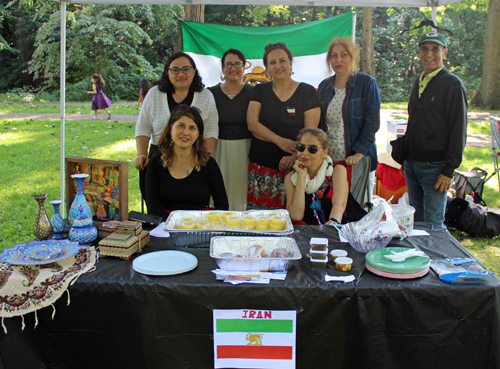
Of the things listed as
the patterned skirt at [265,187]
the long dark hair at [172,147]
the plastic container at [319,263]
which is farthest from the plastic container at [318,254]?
the patterned skirt at [265,187]

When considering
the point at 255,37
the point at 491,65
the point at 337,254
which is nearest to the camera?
the point at 337,254

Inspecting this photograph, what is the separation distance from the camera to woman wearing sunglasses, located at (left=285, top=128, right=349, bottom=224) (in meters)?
2.59

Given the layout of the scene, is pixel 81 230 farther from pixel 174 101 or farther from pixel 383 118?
pixel 383 118

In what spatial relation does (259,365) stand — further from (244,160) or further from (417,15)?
(417,15)

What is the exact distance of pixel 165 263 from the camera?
180 centimetres

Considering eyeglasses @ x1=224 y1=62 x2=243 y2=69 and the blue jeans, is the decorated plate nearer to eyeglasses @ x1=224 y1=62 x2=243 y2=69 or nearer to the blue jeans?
eyeglasses @ x1=224 y1=62 x2=243 y2=69

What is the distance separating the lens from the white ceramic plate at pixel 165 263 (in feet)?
Result: 5.65

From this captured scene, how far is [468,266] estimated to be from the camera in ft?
5.80

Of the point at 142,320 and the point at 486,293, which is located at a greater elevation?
the point at 486,293

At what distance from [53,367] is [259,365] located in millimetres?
887

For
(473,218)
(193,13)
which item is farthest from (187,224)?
(193,13)

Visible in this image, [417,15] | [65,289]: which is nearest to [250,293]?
[65,289]

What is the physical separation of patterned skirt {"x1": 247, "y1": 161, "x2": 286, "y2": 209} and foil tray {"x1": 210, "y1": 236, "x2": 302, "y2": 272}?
1.39 meters

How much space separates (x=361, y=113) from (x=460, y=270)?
5.84 feet
